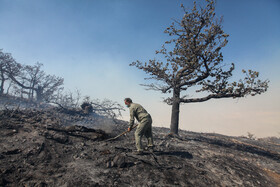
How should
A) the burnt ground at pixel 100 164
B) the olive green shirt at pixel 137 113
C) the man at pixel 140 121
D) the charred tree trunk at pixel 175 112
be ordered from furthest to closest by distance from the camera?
the charred tree trunk at pixel 175 112
the olive green shirt at pixel 137 113
the man at pixel 140 121
the burnt ground at pixel 100 164

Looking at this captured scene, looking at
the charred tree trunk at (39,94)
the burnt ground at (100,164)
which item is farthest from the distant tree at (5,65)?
the burnt ground at (100,164)

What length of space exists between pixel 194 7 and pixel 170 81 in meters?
4.11

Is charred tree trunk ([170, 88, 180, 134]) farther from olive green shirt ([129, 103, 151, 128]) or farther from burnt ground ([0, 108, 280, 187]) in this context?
olive green shirt ([129, 103, 151, 128])

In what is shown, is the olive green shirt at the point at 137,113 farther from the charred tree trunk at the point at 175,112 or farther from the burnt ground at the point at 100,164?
the charred tree trunk at the point at 175,112

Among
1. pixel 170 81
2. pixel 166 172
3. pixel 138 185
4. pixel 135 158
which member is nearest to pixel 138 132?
pixel 135 158

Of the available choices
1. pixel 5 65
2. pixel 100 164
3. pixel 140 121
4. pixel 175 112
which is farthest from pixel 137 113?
pixel 5 65

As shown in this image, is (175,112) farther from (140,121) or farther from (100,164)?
(100,164)

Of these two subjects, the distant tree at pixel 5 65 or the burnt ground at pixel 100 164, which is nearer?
the burnt ground at pixel 100 164

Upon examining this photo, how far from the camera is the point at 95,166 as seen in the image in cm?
435

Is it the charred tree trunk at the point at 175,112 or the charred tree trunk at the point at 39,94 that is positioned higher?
the charred tree trunk at the point at 39,94

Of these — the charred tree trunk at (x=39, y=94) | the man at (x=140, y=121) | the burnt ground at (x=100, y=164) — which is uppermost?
the charred tree trunk at (x=39, y=94)

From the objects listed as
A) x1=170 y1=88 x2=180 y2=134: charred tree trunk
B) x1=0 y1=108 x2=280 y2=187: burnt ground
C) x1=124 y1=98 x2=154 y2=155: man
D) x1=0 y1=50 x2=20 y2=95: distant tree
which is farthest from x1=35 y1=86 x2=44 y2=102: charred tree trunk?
x1=124 y1=98 x2=154 y2=155: man

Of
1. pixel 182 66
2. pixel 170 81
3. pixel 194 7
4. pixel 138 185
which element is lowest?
pixel 138 185

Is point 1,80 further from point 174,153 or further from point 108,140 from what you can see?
point 174,153
